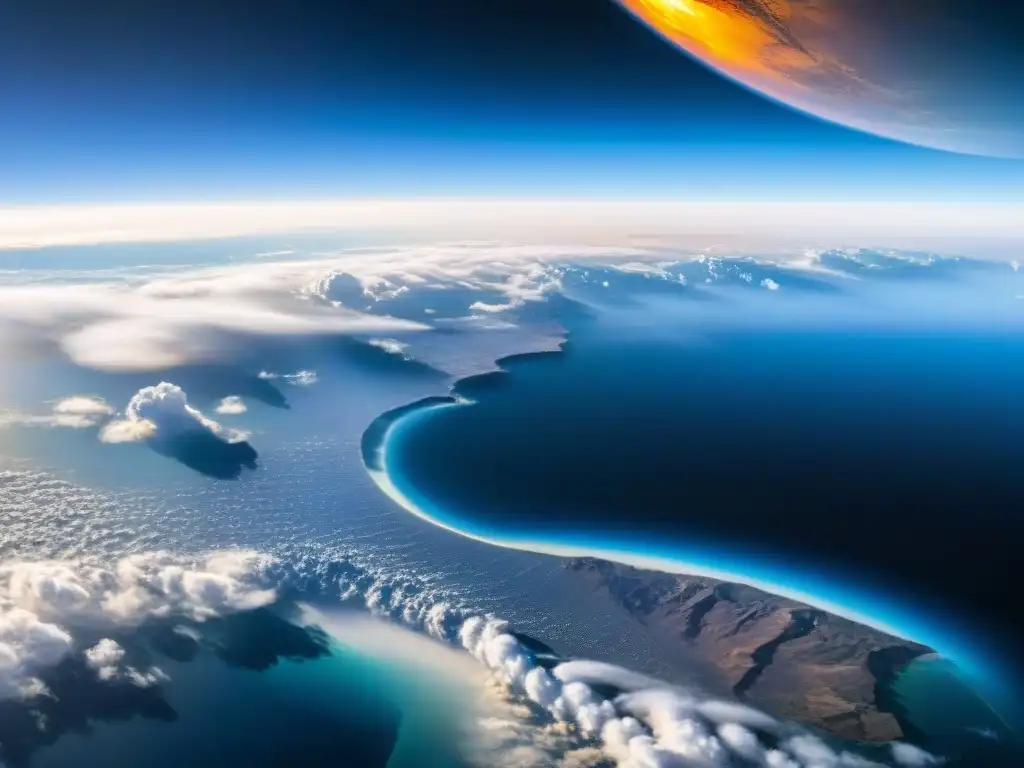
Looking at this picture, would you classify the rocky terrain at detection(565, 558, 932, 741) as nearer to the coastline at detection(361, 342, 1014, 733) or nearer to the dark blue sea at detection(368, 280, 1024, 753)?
the coastline at detection(361, 342, 1014, 733)

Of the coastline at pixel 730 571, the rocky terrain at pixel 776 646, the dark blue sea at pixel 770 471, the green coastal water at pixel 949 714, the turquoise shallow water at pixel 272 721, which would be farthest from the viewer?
the dark blue sea at pixel 770 471

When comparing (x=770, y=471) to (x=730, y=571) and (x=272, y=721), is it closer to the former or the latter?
(x=730, y=571)

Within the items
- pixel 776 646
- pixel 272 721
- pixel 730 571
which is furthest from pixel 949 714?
pixel 272 721

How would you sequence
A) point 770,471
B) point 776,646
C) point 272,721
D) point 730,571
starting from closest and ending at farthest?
point 272,721
point 776,646
point 730,571
point 770,471

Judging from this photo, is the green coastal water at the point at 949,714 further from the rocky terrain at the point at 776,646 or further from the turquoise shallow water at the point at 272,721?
the turquoise shallow water at the point at 272,721

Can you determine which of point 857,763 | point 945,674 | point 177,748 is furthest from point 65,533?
point 945,674

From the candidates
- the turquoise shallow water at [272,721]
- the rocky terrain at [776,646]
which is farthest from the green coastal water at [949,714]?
the turquoise shallow water at [272,721]

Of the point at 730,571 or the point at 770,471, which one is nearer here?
the point at 730,571

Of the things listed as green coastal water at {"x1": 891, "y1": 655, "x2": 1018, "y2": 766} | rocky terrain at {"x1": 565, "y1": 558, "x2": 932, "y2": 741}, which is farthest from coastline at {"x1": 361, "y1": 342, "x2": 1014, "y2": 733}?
rocky terrain at {"x1": 565, "y1": 558, "x2": 932, "y2": 741}
